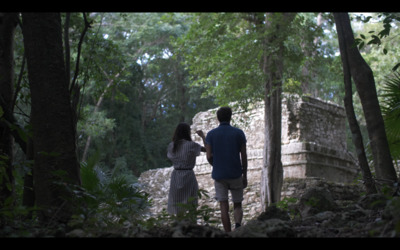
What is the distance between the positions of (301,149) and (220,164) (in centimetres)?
796

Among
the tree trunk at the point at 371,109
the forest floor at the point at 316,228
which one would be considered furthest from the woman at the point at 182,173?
the tree trunk at the point at 371,109

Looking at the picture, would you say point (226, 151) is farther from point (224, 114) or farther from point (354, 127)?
point (354, 127)

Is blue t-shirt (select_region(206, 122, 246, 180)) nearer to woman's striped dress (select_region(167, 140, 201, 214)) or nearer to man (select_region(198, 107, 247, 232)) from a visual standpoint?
man (select_region(198, 107, 247, 232))

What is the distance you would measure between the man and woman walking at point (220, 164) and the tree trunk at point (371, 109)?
1401mm

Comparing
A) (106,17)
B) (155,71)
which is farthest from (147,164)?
(106,17)

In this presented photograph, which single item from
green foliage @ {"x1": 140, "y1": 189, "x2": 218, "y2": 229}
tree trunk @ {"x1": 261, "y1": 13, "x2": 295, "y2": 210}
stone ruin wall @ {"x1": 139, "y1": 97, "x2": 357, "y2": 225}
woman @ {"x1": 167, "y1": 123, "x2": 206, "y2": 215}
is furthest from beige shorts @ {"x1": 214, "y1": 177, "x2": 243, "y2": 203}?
stone ruin wall @ {"x1": 139, "y1": 97, "x2": 357, "y2": 225}

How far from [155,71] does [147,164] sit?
199 inches

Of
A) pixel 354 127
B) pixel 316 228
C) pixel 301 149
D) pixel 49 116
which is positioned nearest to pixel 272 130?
pixel 301 149

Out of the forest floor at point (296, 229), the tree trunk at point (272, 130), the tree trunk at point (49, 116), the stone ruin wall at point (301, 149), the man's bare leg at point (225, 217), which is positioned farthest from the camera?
the stone ruin wall at point (301, 149)

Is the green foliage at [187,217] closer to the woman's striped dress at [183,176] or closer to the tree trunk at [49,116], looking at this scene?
the tree trunk at [49,116]

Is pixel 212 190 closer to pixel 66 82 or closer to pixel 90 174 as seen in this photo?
pixel 90 174

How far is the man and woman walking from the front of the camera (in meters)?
4.71

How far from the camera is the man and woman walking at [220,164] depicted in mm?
4711

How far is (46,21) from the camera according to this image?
348 cm
